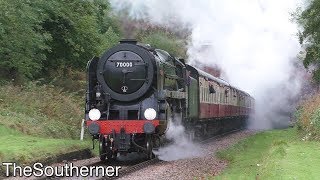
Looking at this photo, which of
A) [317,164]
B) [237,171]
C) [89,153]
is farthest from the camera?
[89,153]

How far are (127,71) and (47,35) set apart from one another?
10.8 metres

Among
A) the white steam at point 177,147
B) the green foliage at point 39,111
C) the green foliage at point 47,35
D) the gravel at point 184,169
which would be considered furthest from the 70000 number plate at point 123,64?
the green foliage at point 39,111

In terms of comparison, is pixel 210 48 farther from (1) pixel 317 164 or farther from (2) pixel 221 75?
(1) pixel 317 164

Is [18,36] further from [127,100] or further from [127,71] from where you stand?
[127,100]

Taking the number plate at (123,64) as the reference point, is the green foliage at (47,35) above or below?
above

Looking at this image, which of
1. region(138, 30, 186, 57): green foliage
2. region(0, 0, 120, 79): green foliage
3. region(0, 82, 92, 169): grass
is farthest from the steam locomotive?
region(138, 30, 186, 57): green foliage

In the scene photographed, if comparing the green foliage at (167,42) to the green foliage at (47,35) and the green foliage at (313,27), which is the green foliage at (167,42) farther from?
the green foliage at (313,27)

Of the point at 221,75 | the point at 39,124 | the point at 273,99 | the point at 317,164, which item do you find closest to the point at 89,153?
the point at 39,124

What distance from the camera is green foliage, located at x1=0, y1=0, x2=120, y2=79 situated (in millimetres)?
22620

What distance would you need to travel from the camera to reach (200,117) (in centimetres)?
2238

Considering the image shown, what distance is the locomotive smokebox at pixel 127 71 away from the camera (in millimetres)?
15297

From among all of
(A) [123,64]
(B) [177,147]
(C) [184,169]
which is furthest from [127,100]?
(B) [177,147]

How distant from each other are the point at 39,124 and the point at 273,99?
2872 cm

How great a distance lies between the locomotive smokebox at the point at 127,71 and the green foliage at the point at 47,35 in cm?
418
